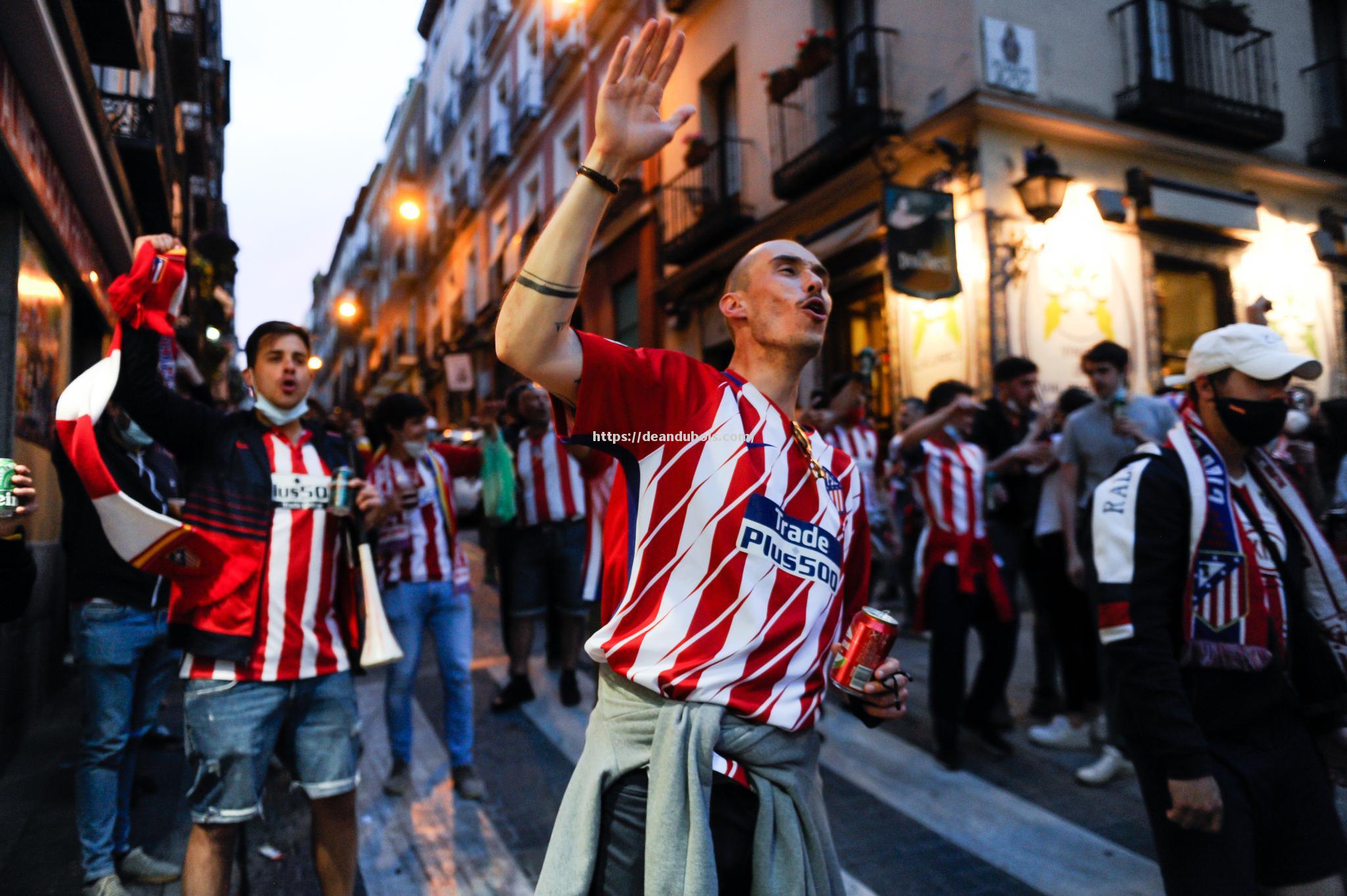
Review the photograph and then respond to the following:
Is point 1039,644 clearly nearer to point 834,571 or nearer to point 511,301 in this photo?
point 834,571

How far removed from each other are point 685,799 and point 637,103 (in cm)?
124

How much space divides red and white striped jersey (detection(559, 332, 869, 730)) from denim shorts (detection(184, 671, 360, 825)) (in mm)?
1473

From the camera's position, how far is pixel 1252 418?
2.43 meters

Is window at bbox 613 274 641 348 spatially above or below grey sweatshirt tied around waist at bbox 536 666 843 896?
above

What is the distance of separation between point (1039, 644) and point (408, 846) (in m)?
3.90

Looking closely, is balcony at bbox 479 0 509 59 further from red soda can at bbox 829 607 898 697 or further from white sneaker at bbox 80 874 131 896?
red soda can at bbox 829 607 898 697

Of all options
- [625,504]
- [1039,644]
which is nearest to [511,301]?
[625,504]

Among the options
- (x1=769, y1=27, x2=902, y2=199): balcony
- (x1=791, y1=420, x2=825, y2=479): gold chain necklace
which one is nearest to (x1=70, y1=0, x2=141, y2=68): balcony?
(x1=769, y1=27, x2=902, y2=199): balcony

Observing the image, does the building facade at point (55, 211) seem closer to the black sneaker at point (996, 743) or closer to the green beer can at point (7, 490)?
the green beer can at point (7, 490)

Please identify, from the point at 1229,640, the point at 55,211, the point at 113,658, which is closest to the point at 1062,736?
the point at 1229,640

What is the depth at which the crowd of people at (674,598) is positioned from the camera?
1.63 m

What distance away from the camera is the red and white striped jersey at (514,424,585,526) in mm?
6242

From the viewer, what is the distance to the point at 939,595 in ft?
16.1

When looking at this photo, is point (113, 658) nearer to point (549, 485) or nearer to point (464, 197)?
point (549, 485)
